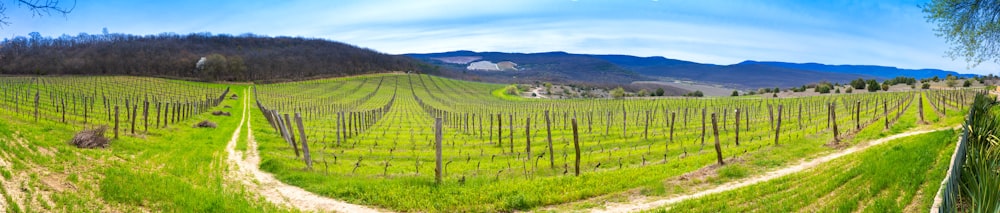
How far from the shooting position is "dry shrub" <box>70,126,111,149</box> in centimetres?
1881

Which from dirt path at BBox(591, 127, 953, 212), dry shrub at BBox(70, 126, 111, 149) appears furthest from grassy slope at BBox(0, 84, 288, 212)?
dirt path at BBox(591, 127, 953, 212)

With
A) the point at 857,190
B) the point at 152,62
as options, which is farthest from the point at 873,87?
the point at 152,62

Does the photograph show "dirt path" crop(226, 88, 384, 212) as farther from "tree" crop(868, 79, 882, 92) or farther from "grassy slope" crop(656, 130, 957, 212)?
"tree" crop(868, 79, 882, 92)

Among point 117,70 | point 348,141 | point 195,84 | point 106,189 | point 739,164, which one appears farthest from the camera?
point 117,70

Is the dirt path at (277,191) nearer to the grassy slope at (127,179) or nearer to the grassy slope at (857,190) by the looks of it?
the grassy slope at (127,179)

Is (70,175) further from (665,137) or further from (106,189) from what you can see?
(665,137)

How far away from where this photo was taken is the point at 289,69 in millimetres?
174500

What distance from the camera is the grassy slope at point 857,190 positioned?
8656 millimetres

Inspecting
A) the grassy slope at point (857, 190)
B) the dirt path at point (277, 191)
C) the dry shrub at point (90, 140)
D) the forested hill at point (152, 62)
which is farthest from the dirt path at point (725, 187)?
the forested hill at point (152, 62)

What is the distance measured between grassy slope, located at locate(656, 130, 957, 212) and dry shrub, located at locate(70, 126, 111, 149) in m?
20.3

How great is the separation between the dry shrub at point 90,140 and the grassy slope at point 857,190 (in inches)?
800

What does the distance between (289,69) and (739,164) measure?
17764 centimetres

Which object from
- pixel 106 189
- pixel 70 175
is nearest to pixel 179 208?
pixel 106 189

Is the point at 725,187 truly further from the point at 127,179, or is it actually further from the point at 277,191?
the point at 127,179
